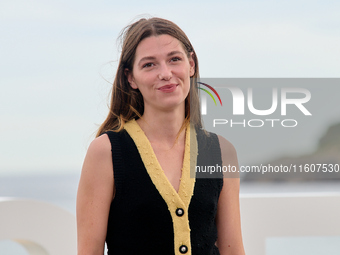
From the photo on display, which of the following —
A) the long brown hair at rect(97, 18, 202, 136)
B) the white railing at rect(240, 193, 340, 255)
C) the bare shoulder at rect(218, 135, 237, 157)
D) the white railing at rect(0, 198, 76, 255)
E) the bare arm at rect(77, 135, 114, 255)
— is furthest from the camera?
the white railing at rect(240, 193, 340, 255)

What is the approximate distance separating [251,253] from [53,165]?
9.28 m

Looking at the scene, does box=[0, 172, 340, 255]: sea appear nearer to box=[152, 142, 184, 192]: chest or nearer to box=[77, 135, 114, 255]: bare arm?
box=[152, 142, 184, 192]: chest

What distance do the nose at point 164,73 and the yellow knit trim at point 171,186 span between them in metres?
0.21

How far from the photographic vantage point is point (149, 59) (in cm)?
161

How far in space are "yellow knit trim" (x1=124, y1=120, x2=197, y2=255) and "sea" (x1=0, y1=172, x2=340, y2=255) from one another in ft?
10.7

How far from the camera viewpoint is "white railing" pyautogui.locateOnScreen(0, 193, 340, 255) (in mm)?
2127

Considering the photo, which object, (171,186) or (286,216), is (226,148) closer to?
(171,186)

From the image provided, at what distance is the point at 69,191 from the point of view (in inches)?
358

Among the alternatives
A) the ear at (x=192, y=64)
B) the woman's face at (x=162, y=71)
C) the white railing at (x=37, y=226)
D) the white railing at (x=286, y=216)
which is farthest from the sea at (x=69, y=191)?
the woman's face at (x=162, y=71)

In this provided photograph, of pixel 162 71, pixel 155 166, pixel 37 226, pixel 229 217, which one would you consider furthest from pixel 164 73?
pixel 37 226

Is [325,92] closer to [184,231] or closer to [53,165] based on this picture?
[184,231]

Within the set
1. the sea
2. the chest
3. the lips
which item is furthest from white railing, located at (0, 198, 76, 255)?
the sea

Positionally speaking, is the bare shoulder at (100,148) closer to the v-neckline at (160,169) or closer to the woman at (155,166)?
the woman at (155,166)

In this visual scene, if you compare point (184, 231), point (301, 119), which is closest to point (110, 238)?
point (184, 231)
